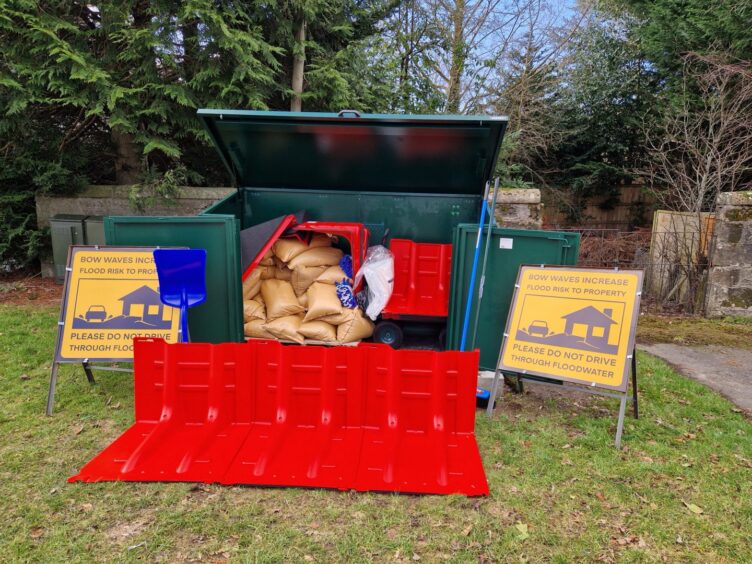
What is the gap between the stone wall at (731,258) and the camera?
234 inches

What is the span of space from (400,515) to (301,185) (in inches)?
157

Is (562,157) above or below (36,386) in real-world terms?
above

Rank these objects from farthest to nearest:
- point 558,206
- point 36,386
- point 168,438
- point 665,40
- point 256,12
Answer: point 558,206, point 665,40, point 256,12, point 36,386, point 168,438

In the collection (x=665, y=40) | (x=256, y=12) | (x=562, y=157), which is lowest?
(x=562, y=157)

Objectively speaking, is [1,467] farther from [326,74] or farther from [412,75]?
[412,75]

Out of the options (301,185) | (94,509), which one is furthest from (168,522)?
(301,185)

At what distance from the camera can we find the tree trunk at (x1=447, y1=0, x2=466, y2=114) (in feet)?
36.2

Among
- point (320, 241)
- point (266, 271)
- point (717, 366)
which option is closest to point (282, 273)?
point (266, 271)

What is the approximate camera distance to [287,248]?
16.3 feet

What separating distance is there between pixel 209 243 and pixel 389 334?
192cm

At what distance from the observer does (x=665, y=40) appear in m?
9.37

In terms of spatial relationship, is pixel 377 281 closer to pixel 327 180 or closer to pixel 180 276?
pixel 327 180

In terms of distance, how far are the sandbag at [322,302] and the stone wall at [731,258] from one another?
5075 millimetres

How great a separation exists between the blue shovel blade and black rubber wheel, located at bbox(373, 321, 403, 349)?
1813mm
